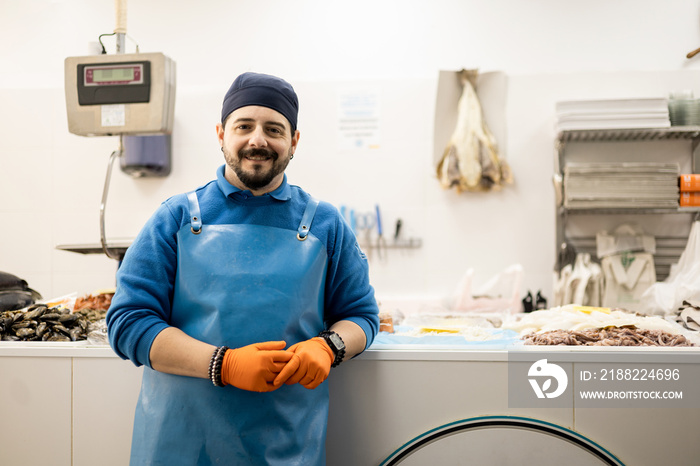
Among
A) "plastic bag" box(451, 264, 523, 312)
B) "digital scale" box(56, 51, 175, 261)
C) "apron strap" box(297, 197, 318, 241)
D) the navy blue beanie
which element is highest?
"digital scale" box(56, 51, 175, 261)

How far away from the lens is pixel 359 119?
3.55m

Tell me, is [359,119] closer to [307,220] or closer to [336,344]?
[307,220]

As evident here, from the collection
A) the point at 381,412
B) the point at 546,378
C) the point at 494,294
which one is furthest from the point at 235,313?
the point at 494,294

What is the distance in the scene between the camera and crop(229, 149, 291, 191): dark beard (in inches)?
55.8

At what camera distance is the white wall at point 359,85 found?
3459 mm

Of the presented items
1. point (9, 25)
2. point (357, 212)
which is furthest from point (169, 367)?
point (9, 25)

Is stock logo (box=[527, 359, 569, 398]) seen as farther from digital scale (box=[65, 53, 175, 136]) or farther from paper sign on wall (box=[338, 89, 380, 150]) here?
paper sign on wall (box=[338, 89, 380, 150])

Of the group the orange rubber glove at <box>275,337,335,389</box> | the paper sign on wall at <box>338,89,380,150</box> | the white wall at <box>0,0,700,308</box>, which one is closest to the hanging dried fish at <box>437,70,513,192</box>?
the white wall at <box>0,0,700,308</box>

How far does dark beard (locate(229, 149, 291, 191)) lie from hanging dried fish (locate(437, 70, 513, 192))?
204 centimetres

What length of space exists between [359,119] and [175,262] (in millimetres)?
2336

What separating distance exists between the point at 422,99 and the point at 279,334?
2.49 meters

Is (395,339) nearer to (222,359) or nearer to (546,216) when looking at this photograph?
(222,359)

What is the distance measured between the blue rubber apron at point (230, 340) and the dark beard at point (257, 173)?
0.38 ft

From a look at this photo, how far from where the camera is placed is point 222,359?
50.5 inches
